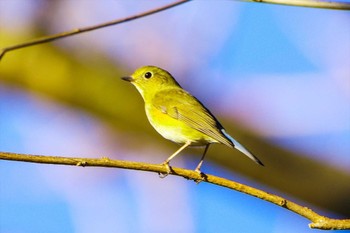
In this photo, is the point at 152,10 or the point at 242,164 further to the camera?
the point at 242,164

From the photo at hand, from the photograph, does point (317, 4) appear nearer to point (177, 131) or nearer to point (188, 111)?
point (177, 131)

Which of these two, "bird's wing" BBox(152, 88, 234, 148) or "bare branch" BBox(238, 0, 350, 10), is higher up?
"bird's wing" BBox(152, 88, 234, 148)

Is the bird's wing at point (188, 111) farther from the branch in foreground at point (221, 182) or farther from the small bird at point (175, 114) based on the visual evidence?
the branch in foreground at point (221, 182)

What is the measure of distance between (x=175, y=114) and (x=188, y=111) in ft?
0.35

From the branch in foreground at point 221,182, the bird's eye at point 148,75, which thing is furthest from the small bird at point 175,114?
the branch in foreground at point 221,182

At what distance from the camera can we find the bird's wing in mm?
4039

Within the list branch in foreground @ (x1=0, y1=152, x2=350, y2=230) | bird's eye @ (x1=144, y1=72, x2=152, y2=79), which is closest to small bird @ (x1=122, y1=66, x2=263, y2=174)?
bird's eye @ (x1=144, y1=72, x2=152, y2=79)

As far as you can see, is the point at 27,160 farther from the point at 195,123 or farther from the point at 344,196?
the point at 344,196

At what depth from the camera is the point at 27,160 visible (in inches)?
88.0

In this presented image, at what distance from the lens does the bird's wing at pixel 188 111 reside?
4.04 meters

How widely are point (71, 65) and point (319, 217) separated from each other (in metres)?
3.38

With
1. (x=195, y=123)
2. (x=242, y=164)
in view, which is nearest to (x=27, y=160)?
(x=195, y=123)

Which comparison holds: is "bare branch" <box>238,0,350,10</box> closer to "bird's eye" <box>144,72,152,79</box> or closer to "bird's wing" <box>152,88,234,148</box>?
"bird's wing" <box>152,88,234,148</box>

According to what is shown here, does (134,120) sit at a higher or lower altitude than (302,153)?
higher
